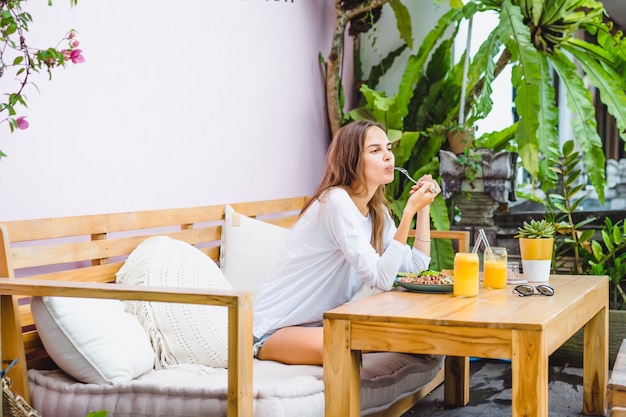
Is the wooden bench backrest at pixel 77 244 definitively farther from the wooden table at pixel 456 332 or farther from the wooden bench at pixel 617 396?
the wooden bench at pixel 617 396

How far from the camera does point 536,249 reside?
8.35ft

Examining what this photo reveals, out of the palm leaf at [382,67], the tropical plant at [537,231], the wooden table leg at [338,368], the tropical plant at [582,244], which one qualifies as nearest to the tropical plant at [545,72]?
the tropical plant at [582,244]

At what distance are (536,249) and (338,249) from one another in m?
0.61

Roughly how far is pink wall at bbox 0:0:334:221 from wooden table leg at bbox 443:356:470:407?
45.6 inches

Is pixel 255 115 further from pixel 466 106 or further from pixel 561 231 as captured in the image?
pixel 561 231

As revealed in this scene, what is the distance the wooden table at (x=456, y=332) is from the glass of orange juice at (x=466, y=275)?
0.10 ft

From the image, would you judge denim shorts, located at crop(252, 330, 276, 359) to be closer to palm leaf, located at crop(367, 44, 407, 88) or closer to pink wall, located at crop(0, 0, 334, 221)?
pink wall, located at crop(0, 0, 334, 221)

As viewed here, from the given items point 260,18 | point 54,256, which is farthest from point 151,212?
point 260,18

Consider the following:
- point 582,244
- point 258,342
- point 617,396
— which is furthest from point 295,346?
point 582,244

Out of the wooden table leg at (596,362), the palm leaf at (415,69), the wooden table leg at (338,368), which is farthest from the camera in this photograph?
the palm leaf at (415,69)

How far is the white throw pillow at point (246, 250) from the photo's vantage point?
9.95 feet

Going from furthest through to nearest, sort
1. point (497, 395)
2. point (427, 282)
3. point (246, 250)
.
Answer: point (497, 395) < point (246, 250) < point (427, 282)

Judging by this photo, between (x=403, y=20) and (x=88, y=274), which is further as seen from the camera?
(x=403, y=20)

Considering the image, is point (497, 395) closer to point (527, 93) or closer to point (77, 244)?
point (527, 93)
